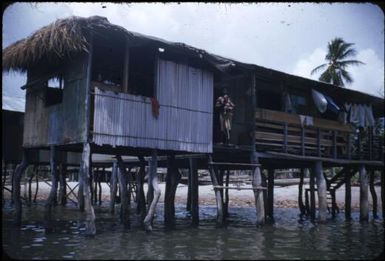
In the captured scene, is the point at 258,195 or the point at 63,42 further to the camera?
the point at 258,195

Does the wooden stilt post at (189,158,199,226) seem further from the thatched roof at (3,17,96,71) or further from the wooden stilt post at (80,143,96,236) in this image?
the thatched roof at (3,17,96,71)

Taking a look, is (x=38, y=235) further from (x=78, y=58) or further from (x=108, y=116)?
(x=78, y=58)

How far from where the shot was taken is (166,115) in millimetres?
13078

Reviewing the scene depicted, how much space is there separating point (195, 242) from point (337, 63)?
101 ft

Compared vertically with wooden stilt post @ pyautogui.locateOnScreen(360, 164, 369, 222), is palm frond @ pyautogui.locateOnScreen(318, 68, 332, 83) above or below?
above

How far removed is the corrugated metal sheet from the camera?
1182cm

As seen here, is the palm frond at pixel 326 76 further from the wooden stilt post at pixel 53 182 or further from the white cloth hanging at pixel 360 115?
the wooden stilt post at pixel 53 182

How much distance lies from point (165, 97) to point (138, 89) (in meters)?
3.40

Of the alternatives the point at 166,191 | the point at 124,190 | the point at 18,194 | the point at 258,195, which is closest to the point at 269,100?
the point at 258,195

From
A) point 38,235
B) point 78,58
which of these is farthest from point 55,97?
point 38,235

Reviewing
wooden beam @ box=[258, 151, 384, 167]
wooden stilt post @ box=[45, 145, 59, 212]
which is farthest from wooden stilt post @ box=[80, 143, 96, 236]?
wooden beam @ box=[258, 151, 384, 167]

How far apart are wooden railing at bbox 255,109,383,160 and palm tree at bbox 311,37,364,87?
18197 mm

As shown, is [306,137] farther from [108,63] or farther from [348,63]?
[348,63]

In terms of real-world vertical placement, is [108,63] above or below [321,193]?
above
